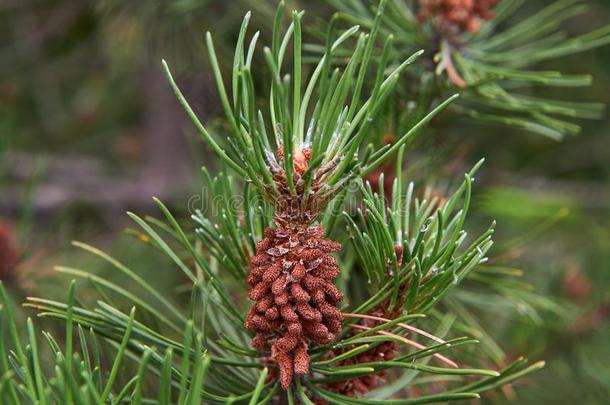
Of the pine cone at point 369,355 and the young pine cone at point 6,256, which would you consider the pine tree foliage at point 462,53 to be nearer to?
the pine cone at point 369,355

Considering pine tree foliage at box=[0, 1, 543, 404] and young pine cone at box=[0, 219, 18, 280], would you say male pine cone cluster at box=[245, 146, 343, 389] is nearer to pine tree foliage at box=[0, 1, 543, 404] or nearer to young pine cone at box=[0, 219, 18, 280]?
pine tree foliage at box=[0, 1, 543, 404]

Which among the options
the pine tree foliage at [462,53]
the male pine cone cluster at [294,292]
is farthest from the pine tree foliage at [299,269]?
the pine tree foliage at [462,53]

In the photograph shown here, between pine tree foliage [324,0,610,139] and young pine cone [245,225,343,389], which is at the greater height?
pine tree foliage [324,0,610,139]

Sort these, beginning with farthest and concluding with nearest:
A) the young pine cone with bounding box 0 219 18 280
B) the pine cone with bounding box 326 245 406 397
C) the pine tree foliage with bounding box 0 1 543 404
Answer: the young pine cone with bounding box 0 219 18 280, the pine cone with bounding box 326 245 406 397, the pine tree foliage with bounding box 0 1 543 404

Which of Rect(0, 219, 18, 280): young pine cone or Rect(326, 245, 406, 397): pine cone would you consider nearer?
Rect(326, 245, 406, 397): pine cone

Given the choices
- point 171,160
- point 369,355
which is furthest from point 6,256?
point 171,160

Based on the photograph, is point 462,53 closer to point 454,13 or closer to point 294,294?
point 454,13

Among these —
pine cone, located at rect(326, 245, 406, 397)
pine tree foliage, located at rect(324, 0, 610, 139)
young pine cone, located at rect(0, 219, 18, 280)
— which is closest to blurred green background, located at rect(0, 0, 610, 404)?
young pine cone, located at rect(0, 219, 18, 280)
